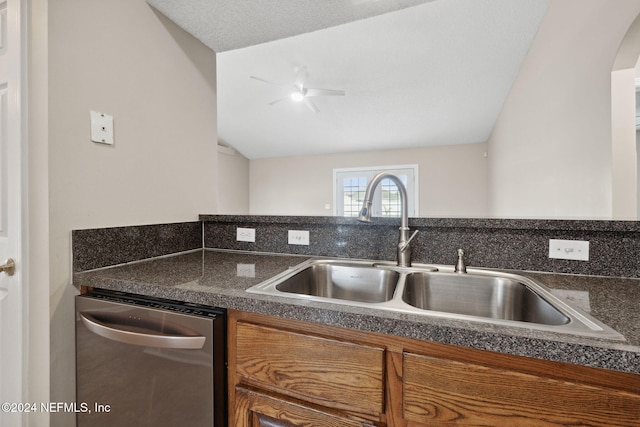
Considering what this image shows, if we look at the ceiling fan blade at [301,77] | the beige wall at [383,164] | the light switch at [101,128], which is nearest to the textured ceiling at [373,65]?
the ceiling fan blade at [301,77]

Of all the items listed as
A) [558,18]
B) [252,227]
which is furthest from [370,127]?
[252,227]

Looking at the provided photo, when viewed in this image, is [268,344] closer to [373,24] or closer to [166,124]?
[166,124]

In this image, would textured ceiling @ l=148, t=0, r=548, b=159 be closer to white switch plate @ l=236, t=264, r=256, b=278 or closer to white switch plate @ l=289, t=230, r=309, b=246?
white switch plate @ l=289, t=230, r=309, b=246

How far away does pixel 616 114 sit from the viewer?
4.48 ft

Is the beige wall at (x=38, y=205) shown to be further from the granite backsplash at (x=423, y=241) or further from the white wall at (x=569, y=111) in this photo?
the white wall at (x=569, y=111)

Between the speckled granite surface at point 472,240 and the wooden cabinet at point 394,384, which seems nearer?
the wooden cabinet at point 394,384

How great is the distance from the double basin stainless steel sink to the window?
4746mm

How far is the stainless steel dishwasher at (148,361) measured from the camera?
710mm

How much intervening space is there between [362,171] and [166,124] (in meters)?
5.36

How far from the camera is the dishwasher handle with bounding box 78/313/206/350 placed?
2.34ft

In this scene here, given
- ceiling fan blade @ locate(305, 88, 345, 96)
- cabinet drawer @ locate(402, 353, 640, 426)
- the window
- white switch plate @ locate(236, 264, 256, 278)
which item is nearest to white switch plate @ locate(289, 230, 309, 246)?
white switch plate @ locate(236, 264, 256, 278)

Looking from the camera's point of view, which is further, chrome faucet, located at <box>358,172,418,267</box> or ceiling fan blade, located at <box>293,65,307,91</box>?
ceiling fan blade, located at <box>293,65,307,91</box>

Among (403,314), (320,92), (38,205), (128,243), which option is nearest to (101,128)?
(38,205)

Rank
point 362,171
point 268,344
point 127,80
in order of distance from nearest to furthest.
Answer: point 268,344 → point 127,80 → point 362,171
